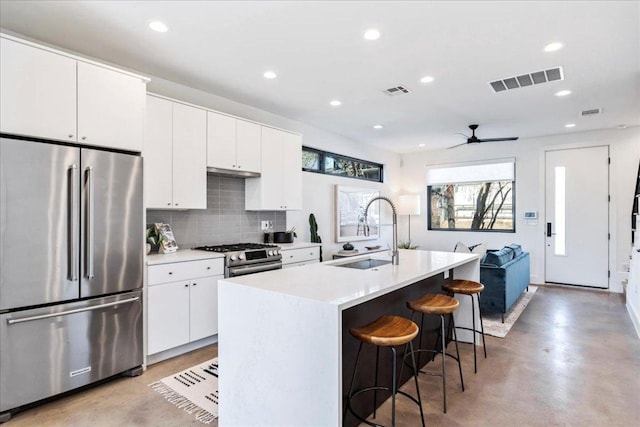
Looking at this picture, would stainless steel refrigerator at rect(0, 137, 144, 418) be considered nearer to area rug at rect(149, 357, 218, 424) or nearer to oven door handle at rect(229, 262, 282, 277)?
area rug at rect(149, 357, 218, 424)

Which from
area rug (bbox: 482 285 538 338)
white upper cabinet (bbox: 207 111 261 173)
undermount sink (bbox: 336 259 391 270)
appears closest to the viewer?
undermount sink (bbox: 336 259 391 270)

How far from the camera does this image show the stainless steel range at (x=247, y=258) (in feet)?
11.5

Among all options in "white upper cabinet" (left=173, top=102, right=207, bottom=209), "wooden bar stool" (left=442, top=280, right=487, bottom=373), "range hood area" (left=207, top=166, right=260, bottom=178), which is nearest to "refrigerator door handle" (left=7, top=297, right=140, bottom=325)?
"white upper cabinet" (left=173, top=102, right=207, bottom=209)

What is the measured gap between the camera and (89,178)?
256 centimetres

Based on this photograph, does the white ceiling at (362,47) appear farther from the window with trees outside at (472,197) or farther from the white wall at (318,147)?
the window with trees outside at (472,197)

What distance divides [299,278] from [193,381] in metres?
1.41

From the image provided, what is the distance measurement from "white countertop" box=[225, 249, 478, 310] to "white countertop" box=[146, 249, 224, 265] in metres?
1.22

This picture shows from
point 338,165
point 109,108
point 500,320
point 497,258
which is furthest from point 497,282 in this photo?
point 109,108

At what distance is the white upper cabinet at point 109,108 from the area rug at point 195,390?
74.2 inches

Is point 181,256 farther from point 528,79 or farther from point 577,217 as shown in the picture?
point 577,217

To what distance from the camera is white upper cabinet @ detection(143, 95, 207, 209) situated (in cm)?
319

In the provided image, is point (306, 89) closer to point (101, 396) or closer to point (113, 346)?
point (113, 346)

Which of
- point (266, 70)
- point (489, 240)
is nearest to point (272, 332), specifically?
point (266, 70)

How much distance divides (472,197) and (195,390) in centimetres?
637
